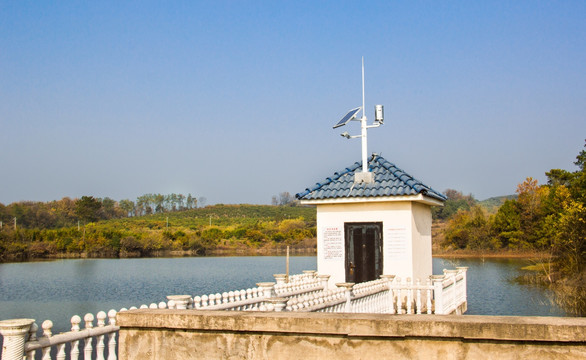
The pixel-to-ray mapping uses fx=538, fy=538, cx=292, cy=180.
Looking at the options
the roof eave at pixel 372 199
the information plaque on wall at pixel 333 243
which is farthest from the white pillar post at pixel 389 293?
the roof eave at pixel 372 199

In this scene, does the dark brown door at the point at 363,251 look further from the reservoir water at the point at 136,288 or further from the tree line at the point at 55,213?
the tree line at the point at 55,213

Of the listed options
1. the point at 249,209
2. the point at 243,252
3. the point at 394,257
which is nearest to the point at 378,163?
the point at 394,257

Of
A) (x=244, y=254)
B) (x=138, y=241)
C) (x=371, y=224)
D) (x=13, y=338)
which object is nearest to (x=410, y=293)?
(x=371, y=224)

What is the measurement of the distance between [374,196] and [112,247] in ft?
186

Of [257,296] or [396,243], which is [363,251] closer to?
[396,243]

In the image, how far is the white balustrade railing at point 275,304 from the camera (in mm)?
4719

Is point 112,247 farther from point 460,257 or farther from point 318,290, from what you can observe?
point 318,290

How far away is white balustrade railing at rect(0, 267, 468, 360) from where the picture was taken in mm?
4719

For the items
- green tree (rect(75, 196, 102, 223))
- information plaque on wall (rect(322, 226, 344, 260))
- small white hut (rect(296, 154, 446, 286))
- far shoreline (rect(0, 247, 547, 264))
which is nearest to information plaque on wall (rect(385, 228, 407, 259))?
small white hut (rect(296, 154, 446, 286))

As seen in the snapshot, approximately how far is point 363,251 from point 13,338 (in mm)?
9024

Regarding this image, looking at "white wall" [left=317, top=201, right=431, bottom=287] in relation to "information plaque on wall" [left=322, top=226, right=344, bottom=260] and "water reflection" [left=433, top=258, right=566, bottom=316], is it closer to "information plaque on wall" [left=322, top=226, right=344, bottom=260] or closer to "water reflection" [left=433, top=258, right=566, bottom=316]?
"information plaque on wall" [left=322, top=226, right=344, bottom=260]

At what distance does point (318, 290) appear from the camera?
1138cm

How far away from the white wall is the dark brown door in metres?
0.12

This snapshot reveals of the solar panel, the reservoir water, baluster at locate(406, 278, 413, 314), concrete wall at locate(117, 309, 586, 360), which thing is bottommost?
the reservoir water
